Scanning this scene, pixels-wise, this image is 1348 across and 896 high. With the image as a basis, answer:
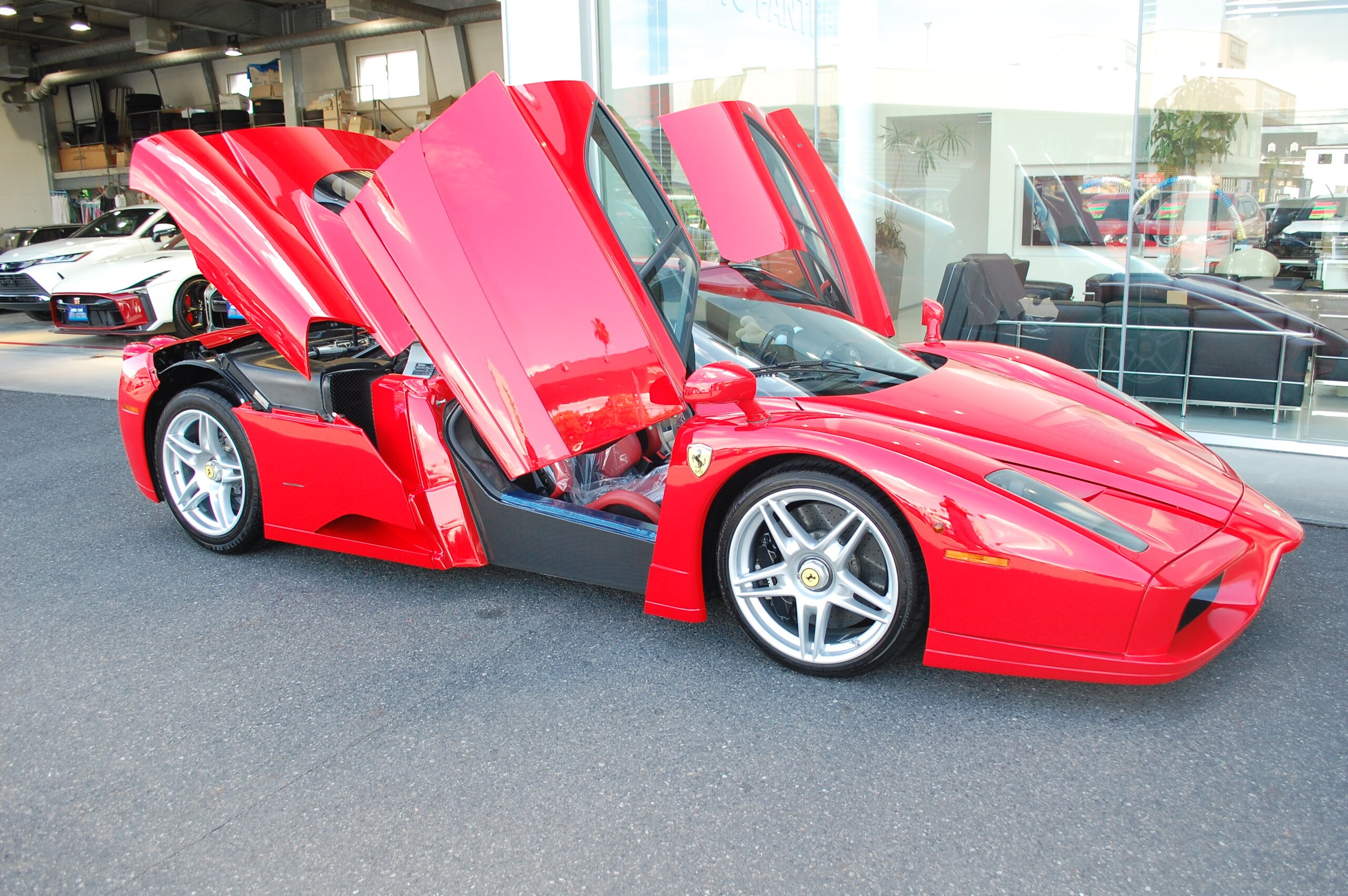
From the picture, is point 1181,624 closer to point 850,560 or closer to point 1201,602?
point 1201,602

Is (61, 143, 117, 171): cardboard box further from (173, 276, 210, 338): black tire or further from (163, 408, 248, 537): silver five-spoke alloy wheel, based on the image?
(163, 408, 248, 537): silver five-spoke alloy wheel

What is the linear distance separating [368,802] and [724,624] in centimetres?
127

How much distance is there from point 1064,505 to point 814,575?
2.19 ft

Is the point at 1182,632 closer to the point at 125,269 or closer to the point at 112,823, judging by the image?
the point at 112,823

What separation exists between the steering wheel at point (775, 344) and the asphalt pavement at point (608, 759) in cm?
93

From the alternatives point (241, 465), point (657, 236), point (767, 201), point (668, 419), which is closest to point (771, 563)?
point (668, 419)

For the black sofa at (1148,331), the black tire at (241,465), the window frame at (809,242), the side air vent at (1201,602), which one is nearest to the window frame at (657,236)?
the window frame at (809,242)

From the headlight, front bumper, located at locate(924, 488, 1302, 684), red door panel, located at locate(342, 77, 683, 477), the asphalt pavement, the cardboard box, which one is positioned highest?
the cardboard box

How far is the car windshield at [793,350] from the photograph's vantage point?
3.11 meters

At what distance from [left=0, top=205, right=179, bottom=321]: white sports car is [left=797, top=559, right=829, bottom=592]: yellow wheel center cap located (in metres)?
10.7

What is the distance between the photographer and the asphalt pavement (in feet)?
6.45

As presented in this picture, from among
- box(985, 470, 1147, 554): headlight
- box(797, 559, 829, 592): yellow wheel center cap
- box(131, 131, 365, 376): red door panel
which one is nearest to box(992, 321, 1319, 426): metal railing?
box(985, 470, 1147, 554): headlight

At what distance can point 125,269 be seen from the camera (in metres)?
10.4

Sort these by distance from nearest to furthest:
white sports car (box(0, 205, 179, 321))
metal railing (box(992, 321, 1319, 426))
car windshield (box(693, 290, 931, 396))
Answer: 1. car windshield (box(693, 290, 931, 396))
2. metal railing (box(992, 321, 1319, 426))
3. white sports car (box(0, 205, 179, 321))
